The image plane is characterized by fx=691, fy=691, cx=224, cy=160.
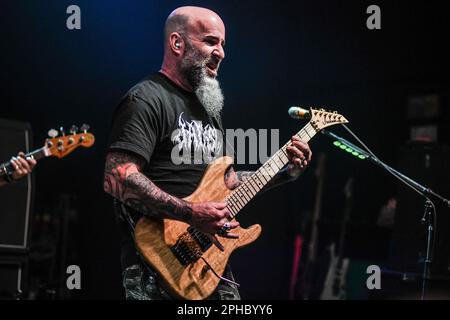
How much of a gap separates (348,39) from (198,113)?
3.99 metres

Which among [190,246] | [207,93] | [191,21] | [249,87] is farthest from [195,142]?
[249,87]

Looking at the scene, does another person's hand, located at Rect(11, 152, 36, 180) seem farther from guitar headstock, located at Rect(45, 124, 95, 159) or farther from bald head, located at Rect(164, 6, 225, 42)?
bald head, located at Rect(164, 6, 225, 42)

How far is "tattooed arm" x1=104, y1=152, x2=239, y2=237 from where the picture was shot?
3135 millimetres

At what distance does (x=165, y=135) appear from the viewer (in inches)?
131

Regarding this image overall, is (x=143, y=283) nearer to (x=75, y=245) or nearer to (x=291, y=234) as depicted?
(x=75, y=245)

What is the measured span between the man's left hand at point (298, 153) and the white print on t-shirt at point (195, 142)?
38 centimetres

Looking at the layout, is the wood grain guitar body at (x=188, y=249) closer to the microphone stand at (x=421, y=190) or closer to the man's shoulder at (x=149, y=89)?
the man's shoulder at (x=149, y=89)

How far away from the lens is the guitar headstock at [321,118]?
387cm

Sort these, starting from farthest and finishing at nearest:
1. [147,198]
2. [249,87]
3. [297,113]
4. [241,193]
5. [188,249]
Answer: [249,87]
[297,113]
[241,193]
[188,249]
[147,198]

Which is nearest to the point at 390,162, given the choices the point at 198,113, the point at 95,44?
the point at 95,44

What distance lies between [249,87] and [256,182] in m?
3.07

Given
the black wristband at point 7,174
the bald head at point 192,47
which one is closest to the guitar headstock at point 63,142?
the black wristband at point 7,174

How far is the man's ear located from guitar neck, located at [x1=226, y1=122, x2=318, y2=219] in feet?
2.46

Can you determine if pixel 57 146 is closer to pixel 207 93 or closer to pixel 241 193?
pixel 207 93
